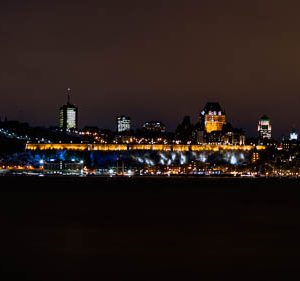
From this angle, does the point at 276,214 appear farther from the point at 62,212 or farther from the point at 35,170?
the point at 35,170

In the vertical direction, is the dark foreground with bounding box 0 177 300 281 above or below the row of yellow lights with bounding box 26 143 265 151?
below

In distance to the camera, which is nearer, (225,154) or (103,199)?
(103,199)

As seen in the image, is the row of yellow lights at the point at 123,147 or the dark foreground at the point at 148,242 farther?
the row of yellow lights at the point at 123,147

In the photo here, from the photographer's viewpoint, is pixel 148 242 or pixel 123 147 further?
pixel 123 147

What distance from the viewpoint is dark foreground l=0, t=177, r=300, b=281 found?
27781 millimetres

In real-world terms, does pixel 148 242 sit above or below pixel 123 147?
below

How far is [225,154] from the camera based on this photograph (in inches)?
6624

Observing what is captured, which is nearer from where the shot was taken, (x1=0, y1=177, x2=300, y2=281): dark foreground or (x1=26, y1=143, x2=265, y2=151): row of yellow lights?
(x1=0, y1=177, x2=300, y2=281): dark foreground

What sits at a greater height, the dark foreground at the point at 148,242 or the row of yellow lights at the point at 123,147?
the row of yellow lights at the point at 123,147

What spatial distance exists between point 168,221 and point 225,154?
123 meters

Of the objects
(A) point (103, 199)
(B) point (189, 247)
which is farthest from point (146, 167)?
(B) point (189, 247)

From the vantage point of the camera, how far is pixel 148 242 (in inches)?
1390

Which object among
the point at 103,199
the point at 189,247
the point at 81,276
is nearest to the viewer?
the point at 81,276

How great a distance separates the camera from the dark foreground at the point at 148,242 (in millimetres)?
27781
